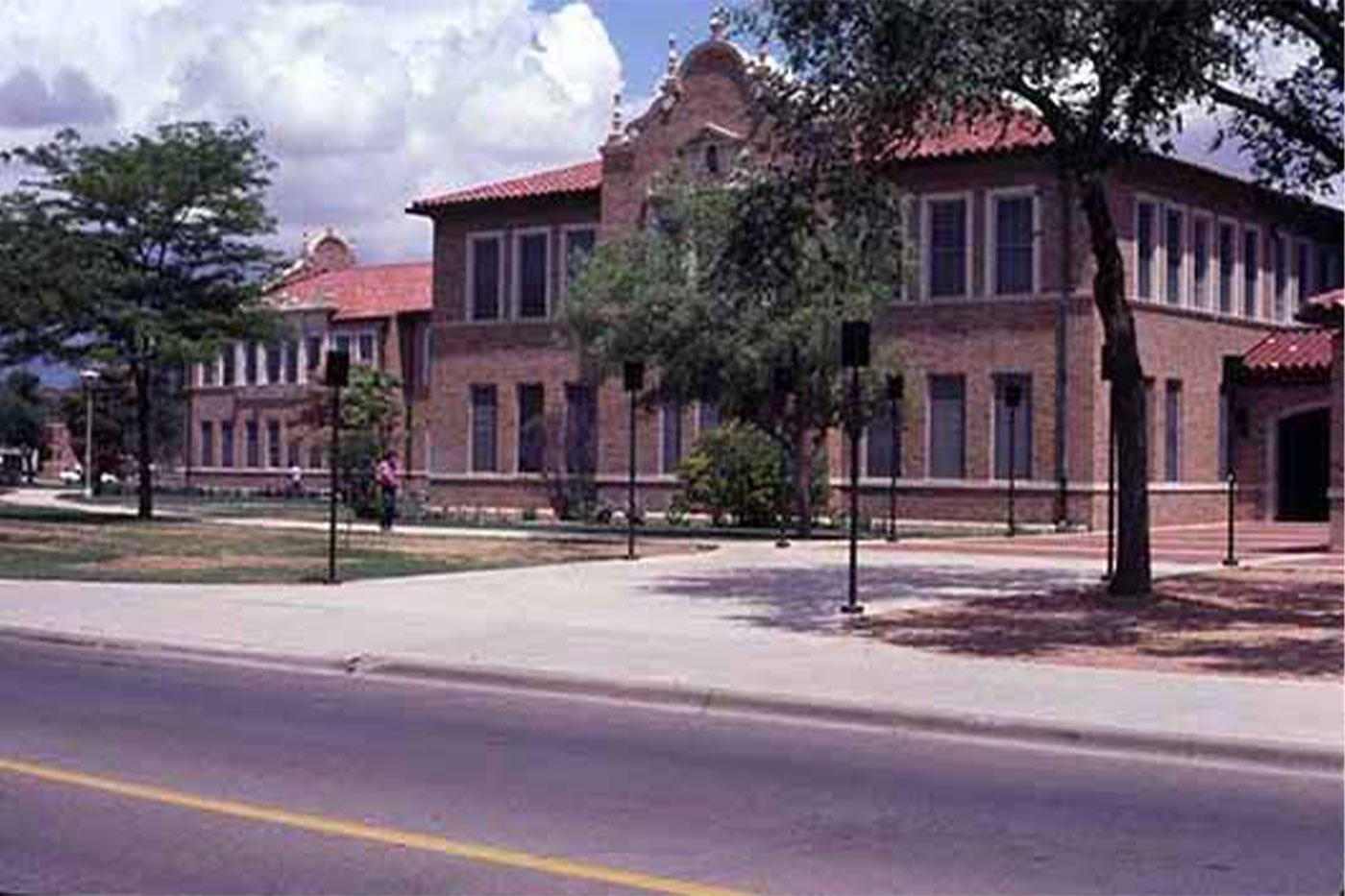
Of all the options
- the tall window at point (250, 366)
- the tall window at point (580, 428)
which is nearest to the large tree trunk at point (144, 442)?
the tall window at point (580, 428)

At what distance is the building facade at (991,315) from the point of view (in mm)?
42656

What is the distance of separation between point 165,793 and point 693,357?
27498 mm

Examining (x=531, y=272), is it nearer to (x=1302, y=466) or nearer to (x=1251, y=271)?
(x=1251, y=271)

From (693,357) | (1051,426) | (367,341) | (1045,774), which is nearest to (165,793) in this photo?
(1045,774)

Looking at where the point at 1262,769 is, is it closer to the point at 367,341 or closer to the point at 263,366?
the point at 367,341

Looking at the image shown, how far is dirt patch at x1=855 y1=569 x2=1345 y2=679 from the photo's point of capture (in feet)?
54.4

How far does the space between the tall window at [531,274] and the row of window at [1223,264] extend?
16757 millimetres

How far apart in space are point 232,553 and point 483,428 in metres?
23.8

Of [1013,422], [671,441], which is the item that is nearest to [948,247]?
[1013,422]

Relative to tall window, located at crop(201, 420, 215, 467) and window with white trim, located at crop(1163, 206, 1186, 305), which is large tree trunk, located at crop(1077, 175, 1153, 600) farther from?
tall window, located at crop(201, 420, 215, 467)

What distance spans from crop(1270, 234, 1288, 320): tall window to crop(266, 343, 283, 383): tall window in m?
36.8

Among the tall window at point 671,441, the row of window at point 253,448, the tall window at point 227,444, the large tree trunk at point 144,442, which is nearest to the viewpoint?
the large tree trunk at point 144,442

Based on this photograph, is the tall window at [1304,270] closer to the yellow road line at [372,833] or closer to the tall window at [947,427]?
the tall window at [947,427]

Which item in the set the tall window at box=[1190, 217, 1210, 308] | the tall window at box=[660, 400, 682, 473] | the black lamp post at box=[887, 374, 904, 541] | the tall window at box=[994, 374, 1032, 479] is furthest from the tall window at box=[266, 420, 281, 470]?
the tall window at box=[1190, 217, 1210, 308]
